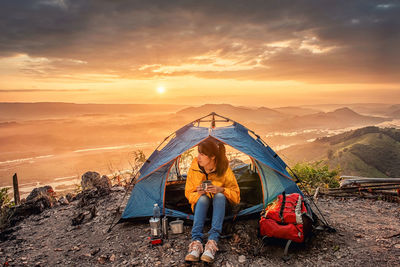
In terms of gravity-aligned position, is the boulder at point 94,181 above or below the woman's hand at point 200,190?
below

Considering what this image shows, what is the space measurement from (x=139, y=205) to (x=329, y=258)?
374 centimetres

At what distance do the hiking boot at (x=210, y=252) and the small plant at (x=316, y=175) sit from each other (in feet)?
18.9

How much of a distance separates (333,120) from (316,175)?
5706 centimetres

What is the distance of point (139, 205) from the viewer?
5602 millimetres

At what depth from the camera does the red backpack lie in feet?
13.7

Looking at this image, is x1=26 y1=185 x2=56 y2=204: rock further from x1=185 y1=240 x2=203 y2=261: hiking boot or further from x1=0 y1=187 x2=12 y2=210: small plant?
x1=185 y1=240 x2=203 y2=261: hiking boot

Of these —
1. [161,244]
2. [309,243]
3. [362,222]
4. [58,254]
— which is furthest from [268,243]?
[58,254]

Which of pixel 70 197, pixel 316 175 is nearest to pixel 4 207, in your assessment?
pixel 70 197

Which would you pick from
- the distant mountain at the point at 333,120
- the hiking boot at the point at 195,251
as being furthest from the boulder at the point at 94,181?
the distant mountain at the point at 333,120

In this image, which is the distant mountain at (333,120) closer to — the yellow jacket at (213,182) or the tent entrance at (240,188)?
the tent entrance at (240,188)

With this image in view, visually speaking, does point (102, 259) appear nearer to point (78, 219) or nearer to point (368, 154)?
point (78, 219)

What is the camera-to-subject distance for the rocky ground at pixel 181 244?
4.11 m

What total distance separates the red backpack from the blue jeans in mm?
765

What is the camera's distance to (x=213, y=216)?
14.6 feet
